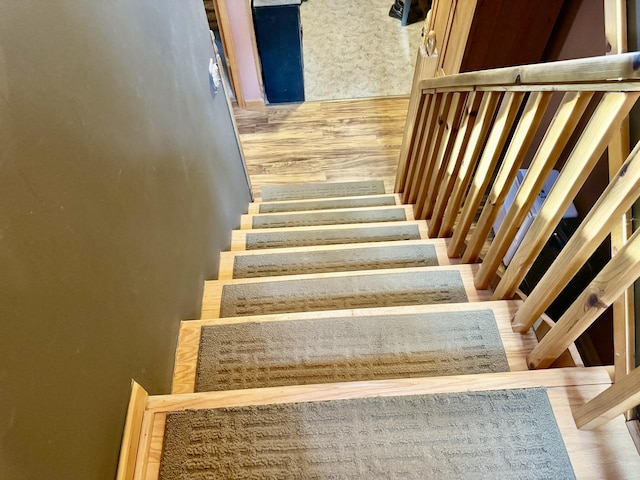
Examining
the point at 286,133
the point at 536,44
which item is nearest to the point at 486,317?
the point at 536,44

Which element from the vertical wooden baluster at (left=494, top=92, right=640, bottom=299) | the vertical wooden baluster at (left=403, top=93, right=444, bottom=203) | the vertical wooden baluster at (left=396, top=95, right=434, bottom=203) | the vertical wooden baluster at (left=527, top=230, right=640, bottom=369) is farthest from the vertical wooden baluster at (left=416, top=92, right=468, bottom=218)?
the vertical wooden baluster at (left=527, top=230, right=640, bottom=369)

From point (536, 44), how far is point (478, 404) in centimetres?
196

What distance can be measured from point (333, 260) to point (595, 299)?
1179 mm

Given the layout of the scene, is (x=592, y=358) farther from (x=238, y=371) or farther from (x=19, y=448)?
(x=19, y=448)

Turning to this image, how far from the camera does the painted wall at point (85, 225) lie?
63cm

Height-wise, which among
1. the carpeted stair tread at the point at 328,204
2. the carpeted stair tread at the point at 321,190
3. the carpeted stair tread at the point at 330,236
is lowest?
the carpeted stair tread at the point at 321,190

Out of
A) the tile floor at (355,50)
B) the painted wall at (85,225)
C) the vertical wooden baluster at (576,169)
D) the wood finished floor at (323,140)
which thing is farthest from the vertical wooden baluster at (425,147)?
the tile floor at (355,50)

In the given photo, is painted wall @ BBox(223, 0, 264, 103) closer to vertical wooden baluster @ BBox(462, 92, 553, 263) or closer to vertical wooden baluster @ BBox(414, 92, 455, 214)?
vertical wooden baluster @ BBox(414, 92, 455, 214)

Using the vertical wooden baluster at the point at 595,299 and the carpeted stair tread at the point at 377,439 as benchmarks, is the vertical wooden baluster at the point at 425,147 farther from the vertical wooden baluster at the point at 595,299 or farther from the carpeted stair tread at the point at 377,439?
the carpeted stair tread at the point at 377,439

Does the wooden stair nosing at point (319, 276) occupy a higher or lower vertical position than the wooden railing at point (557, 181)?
lower

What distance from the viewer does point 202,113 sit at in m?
1.74

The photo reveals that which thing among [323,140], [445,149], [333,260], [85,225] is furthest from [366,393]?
[323,140]

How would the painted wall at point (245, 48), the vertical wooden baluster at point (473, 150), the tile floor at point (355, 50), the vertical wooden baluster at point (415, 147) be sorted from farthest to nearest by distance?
the tile floor at point (355, 50) < the painted wall at point (245, 48) < the vertical wooden baluster at point (415, 147) < the vertical wooden baluster at point (473, 150)

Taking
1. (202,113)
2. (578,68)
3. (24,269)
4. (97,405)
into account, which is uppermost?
(578,68)
